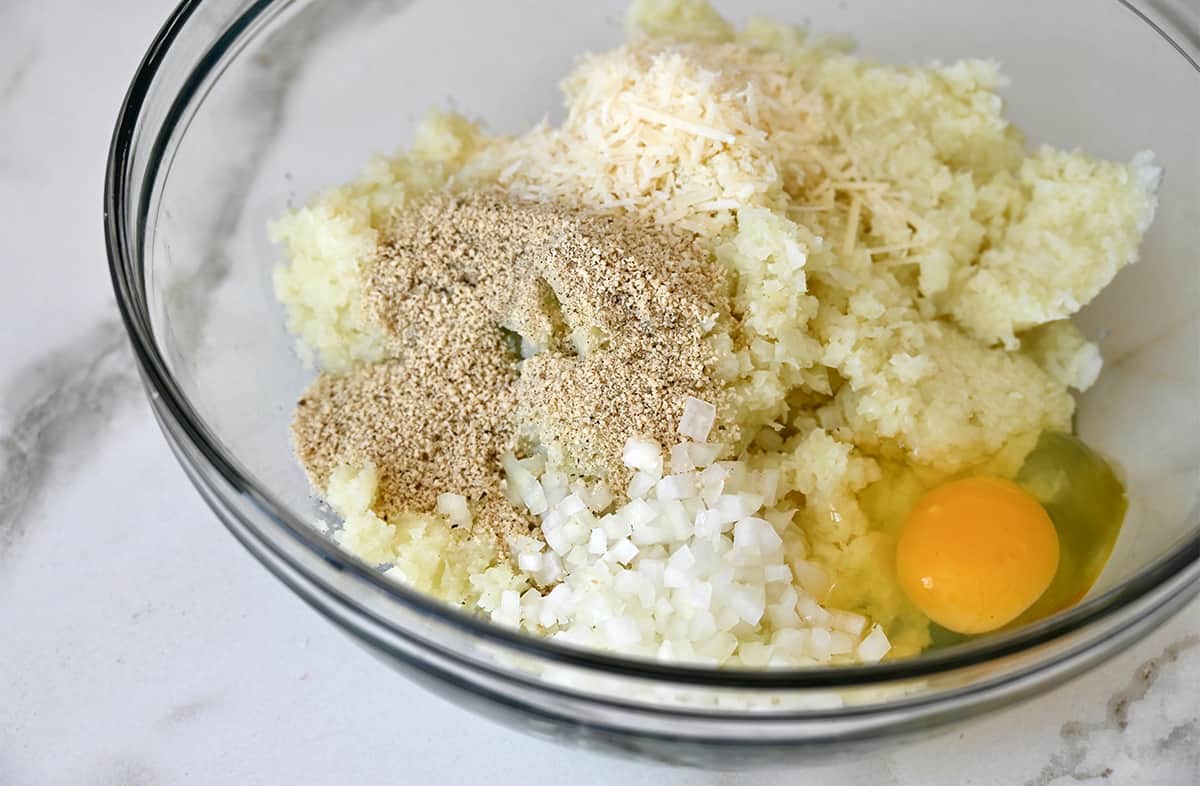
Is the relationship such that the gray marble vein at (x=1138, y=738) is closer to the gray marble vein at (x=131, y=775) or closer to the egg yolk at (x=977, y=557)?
the egg yolk at (x=977, y=557)

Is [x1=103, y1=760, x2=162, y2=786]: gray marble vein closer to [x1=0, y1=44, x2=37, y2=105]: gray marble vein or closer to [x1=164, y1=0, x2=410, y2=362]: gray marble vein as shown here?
[x1=164, y1=0, x2=410, y2=362]: gray marble vein

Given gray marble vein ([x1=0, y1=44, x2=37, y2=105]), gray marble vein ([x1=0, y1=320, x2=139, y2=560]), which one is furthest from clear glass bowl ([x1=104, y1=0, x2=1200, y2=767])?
gray marble vein ([x1=0, y1=44, x2=37, y2=105])

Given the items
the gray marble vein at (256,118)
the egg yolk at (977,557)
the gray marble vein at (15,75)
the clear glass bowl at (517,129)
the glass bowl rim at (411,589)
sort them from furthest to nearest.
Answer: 1. the gray marble vein at (15,75)
2. the gray marble vein at (256,118)
3. the egg yolk at (977,557)
4. the clear glass bowl at (517,129)
5. the glass bowl rim at (411,589)

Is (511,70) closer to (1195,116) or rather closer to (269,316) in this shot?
(269,316)

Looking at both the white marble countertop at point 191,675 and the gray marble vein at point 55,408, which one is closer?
the white marble countertop at point 191,675

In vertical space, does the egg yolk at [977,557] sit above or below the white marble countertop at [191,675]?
above

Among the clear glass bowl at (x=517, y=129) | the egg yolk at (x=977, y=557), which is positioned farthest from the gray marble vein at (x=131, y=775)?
the egg yolk at (x=977, y=557)

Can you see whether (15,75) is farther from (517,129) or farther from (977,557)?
(977,557)
